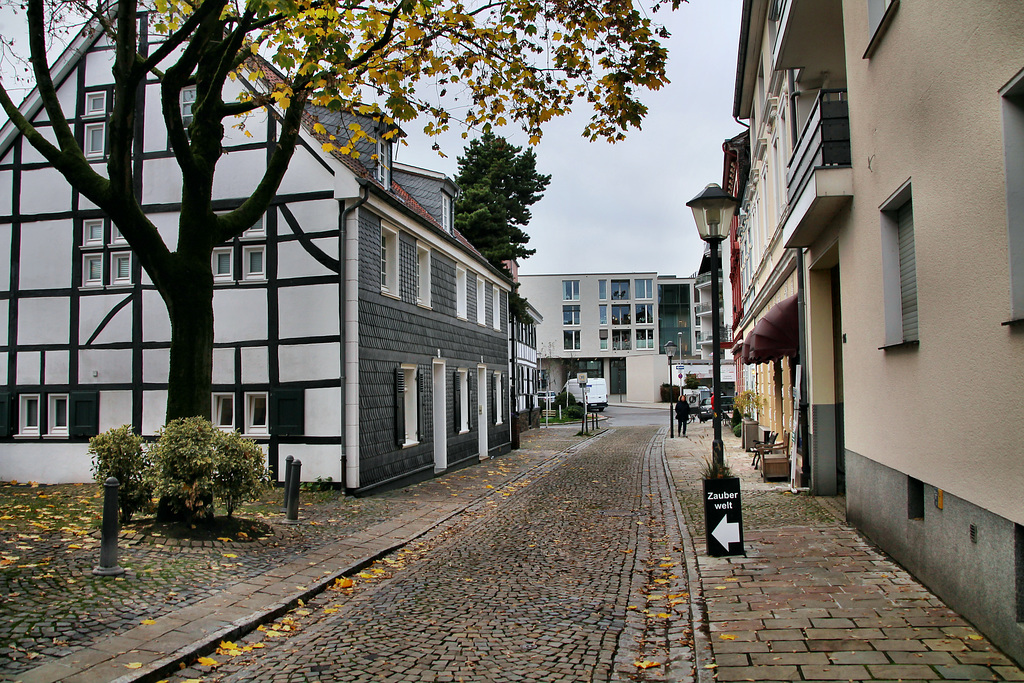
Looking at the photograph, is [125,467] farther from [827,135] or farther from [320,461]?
[827,135]

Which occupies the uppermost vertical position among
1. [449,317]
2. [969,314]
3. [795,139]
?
[795,139]

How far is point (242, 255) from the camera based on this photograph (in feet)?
49.7

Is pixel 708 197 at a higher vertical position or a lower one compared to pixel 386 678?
higher

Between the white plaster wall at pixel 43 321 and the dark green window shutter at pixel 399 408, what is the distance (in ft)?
23.2

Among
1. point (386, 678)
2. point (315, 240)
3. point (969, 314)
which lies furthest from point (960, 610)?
point (315, 240)

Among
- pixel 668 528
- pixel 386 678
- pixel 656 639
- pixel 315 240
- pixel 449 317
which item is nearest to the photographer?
pixel 386 678

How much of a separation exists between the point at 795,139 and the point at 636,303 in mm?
75754

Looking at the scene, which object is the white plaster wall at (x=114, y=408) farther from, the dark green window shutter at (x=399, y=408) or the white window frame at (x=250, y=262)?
the dark green window shutter at (x=399, y=408)

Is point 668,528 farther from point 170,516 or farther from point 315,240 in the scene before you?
point 315,240

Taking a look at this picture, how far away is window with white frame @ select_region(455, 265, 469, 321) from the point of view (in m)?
21.2

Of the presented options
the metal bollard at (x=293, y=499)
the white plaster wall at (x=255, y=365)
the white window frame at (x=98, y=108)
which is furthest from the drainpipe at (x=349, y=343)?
the white window frame at (x=98, y=108)

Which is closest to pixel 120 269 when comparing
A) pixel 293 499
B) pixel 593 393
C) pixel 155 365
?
pixel 155 365

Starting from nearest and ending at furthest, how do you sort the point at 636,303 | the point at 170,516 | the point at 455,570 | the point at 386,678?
the point at 386,678
the point at 455,570
the point at 170,516
the point at 636,303

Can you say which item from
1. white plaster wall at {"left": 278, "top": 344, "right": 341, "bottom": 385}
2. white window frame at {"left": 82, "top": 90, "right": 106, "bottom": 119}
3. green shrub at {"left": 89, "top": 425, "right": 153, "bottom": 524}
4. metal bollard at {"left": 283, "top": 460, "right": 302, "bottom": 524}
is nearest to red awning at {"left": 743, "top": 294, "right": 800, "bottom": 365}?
white plaster wall at {"left": 278, "top": 344, "right": 341, "bottom": 385}
